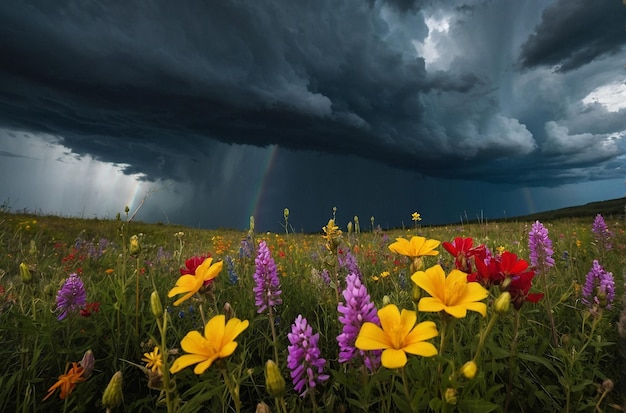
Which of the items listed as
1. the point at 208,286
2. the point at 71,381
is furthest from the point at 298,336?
the point at 71,381

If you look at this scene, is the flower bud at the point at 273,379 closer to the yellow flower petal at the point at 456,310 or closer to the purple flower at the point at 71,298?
the yellow flower petal at the point at 456,310

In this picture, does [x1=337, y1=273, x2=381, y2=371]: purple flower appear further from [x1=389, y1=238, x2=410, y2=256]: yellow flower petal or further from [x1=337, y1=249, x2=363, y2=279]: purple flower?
[x1=337, y1=249, x2=363, y2=279]: purple flower

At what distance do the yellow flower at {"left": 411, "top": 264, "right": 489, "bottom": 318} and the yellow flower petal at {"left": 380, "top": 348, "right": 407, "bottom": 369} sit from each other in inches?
6.0

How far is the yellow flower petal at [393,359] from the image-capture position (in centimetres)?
90

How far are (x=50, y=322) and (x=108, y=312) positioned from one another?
0.38 m

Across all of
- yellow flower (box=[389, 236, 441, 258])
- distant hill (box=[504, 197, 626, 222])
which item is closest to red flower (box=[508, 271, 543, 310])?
yellow flower (box=[389, 236, 441, 258])

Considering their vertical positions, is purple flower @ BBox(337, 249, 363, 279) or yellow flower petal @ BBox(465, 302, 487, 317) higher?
yellow flower petal @ BBox(465, 302, 487, 317)

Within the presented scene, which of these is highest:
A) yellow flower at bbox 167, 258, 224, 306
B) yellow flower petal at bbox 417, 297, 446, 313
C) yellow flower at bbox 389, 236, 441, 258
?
yellow flower at bbox 389, 236, 441, 258

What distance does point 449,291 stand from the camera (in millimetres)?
1114

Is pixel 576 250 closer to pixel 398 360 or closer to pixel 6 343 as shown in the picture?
pixel 398 360

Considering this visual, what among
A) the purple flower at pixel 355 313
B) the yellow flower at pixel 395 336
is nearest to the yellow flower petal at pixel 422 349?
the yellow flower at pixel 395 336

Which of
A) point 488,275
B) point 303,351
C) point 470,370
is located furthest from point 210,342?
point 488,275

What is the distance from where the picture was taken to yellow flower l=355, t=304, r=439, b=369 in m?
0.95

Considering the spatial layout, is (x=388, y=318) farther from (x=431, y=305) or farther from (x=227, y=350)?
(x=227, y=350)
